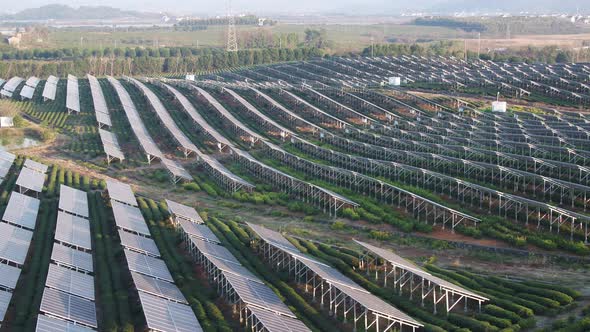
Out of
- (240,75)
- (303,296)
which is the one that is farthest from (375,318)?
(240,75)

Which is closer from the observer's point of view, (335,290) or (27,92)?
(335,290)

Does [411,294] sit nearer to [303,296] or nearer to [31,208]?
[303,296]

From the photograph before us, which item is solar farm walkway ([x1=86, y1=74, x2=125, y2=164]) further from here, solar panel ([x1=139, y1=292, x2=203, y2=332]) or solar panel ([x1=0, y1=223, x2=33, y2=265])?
solar panel ([x1=139, y1=292, x2=203, y2=332])

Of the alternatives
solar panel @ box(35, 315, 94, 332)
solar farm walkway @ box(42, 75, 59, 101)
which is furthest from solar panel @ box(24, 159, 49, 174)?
solar farm walkway @ box(42, 75, 59, 101)

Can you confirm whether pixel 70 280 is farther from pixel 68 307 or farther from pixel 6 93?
pixel 6 93

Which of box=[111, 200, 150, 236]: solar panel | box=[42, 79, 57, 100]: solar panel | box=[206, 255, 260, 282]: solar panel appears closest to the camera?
box=[206, 255, 260, 282]: solar panel

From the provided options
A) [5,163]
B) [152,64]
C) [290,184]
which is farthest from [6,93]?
[290,184]

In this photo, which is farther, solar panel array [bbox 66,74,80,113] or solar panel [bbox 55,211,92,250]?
solar panel array [bbox 66,74,80,113]
